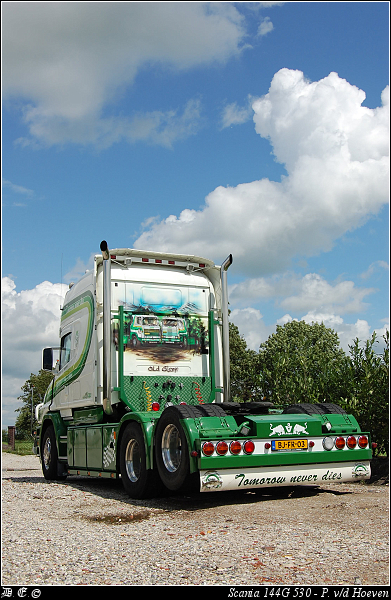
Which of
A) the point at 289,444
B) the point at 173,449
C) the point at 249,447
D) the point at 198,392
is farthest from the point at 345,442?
the point at 198,392

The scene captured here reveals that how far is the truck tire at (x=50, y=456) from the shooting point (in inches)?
502

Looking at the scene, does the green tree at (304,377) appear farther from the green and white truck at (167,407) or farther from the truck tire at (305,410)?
the truck tire at (305,410)

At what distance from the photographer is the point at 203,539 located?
564cm

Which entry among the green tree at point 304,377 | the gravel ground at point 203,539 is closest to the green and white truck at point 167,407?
the gravel ground at point 203,539

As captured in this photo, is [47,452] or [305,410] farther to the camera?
[47,452]

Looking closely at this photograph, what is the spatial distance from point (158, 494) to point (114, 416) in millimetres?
2097

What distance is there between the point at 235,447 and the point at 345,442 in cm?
177

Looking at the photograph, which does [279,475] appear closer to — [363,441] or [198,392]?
[363,441]

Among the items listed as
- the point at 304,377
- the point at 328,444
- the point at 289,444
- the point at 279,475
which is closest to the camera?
the point at 279,475

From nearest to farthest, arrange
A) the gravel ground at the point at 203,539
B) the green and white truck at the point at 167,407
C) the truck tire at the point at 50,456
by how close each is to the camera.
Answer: the gravel ground at the point at 203,539 → the green and white truck at the point at 167,407 → the truck tire at the point at 50,456

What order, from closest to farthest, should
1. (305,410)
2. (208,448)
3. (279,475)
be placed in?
(208,448) → (279,475) → (305,410)

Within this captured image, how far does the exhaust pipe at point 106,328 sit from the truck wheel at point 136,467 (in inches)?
38.1

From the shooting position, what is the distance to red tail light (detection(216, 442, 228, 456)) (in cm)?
729

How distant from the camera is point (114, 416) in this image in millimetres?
10234
